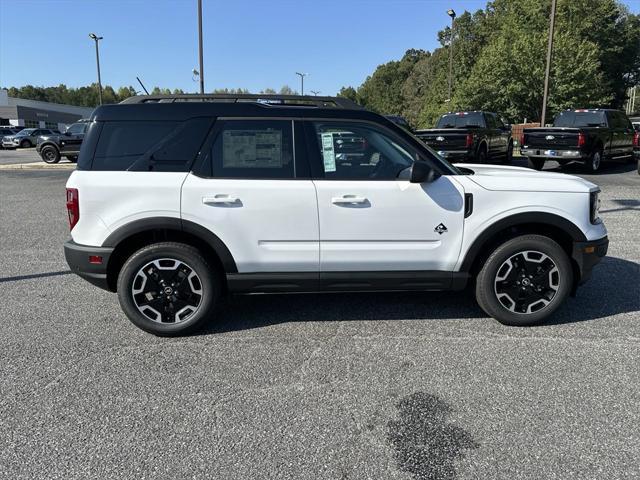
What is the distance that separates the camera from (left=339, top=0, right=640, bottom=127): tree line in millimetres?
33125

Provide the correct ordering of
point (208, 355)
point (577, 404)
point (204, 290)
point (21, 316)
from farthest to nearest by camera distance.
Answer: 1. point (21, 316)
2. point (204, 290)
3. point (208, 355)
4. point (577, 404)

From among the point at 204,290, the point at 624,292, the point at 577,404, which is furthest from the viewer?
the point at 624,292

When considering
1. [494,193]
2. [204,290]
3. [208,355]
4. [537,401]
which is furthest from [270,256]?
[537,401]

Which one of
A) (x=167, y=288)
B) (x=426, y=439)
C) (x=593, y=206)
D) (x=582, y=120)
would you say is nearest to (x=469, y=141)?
(x=582, y=120)

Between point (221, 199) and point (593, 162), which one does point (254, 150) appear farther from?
point (593, 162)

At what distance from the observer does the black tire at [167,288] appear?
397cm

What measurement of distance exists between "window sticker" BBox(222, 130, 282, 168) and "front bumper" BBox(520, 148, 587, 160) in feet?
42.7

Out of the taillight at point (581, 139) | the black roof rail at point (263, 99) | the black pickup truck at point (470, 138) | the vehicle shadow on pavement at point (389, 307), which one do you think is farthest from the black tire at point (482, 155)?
the black roof rail at point (263, 99)

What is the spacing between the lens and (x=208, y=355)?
3.76m

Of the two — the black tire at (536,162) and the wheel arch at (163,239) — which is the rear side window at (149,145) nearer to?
the wheel arch at (163,239)

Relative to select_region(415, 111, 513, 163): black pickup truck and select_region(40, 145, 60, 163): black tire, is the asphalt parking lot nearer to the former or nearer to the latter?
select_region(415, 111, 513, 163): black pickup truck

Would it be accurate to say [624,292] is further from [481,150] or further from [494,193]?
[481,150]

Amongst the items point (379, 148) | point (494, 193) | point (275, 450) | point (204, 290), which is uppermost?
point (379, 148)

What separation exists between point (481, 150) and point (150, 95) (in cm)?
1247
